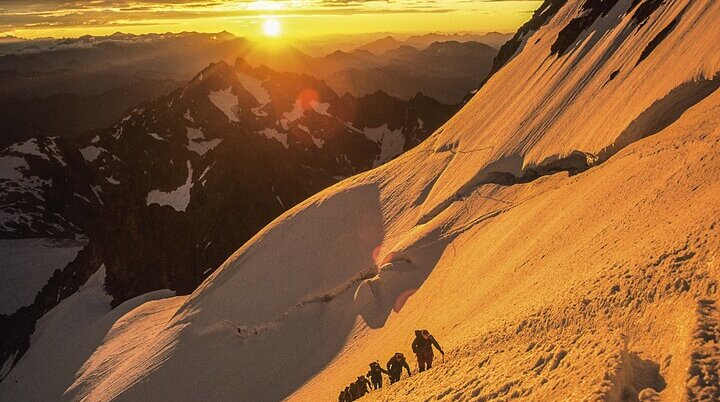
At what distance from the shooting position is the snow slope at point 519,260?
10.5 m

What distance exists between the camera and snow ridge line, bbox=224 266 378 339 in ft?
112

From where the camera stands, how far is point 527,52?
5153 centimetres

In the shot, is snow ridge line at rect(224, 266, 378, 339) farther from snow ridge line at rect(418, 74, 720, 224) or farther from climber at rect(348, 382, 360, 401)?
climber at rect(348, 382, 360, 401)

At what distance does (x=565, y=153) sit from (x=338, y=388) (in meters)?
17.1

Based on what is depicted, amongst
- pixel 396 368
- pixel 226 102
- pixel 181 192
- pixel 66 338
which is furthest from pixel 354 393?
pixel 226 102

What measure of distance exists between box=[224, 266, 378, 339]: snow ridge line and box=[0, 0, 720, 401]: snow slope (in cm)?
15

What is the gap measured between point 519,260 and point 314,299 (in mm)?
18107

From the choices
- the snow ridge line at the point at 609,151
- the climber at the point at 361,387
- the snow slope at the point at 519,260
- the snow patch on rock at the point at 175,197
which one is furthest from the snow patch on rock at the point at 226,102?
the climber at the point at 361,387

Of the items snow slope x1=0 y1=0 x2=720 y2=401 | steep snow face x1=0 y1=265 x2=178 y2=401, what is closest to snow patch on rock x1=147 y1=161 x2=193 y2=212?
steep snow face x1=0 y1=265 x2=178 y2=401

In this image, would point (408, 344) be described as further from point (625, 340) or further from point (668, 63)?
point (668, 63)

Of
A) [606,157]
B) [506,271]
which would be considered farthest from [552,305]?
[606,157]

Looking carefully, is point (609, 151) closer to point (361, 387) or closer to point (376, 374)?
point (376, 374)

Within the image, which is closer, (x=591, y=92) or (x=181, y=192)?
(x=591, y=92)

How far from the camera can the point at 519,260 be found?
20.2 meters
